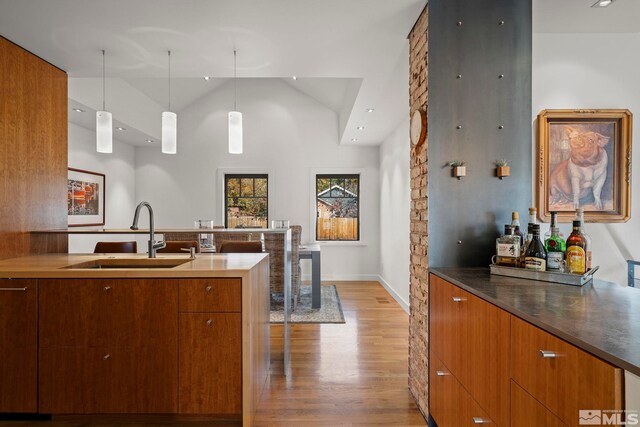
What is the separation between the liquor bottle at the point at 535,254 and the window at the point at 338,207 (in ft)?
15.3

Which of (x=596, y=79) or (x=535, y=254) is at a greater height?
(x=596, y=79)

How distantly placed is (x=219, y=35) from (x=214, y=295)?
178 cm

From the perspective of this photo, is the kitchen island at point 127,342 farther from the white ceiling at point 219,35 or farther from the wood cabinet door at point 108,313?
the white ceiling at point 219,35

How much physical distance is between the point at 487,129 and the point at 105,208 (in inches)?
210

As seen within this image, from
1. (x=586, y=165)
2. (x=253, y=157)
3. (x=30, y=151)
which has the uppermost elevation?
(x=253, y=157)

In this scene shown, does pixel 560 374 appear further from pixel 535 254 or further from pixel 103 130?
pixel 103 130

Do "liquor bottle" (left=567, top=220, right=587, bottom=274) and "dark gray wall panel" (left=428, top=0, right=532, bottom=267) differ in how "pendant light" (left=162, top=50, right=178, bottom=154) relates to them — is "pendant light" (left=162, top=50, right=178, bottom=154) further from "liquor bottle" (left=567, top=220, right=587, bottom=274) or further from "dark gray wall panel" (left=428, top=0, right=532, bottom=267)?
"liquor bottle" (left=567, top=220, right=587, bottom=274)

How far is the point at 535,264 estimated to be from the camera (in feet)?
5.48

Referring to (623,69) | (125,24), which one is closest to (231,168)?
(125,24)

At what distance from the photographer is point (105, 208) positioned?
5309 millimetres

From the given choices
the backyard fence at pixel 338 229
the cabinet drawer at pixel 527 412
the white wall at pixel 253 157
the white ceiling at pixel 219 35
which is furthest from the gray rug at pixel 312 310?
the cabinet drawer at pixel 527 412

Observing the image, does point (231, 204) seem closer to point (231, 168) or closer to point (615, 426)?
point (231, 168)

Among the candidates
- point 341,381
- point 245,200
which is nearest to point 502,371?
point 341,381

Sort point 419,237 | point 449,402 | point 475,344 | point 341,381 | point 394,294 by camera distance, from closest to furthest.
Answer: point 475,344 < point 449,402 < point 419,237 < point 341,381 < point 394,294
